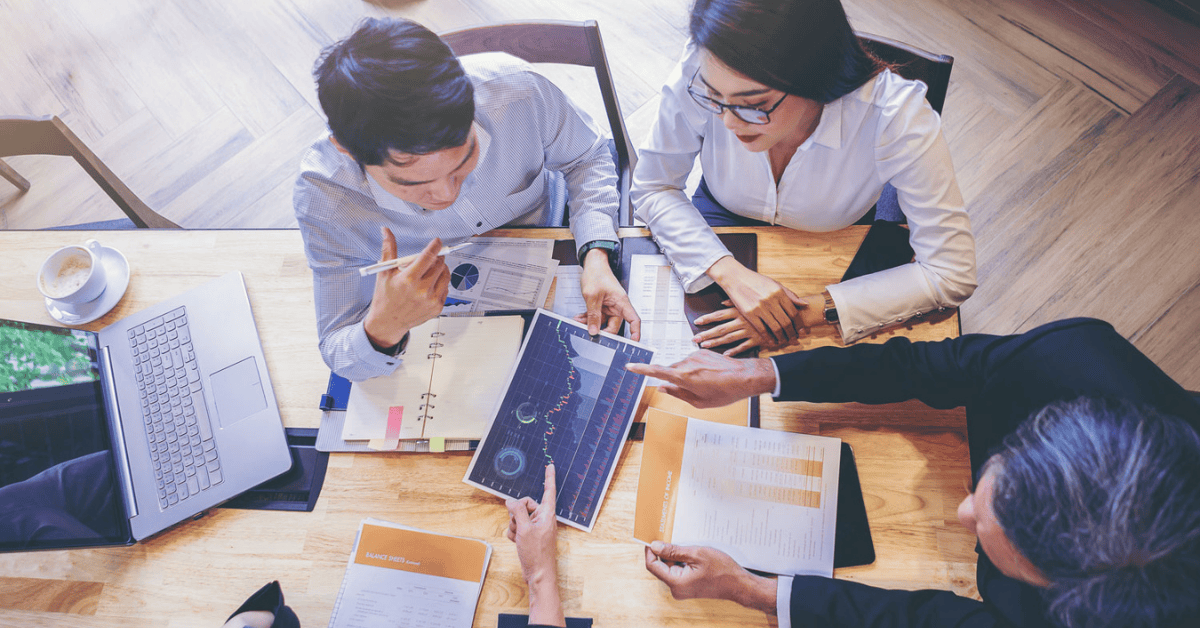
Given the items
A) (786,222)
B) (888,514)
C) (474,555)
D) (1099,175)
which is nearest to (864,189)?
(786,222)

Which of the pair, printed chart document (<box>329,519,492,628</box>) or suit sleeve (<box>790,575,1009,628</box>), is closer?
suit sleeve (<box>790,575,1009,628</box>)

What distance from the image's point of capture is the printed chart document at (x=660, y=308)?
120 centimetres

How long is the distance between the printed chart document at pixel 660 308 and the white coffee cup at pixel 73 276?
1096 millimetres

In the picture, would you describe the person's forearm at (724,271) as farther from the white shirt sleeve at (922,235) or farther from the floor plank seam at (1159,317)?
the floor plank seam at (1159,317)

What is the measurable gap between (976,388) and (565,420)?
0.70 m

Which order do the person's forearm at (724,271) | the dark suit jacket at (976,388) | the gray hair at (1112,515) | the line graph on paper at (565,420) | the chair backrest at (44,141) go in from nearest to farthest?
the gray hair at (1112,515) → the dark suit jacket at (976,388) → the line graph on paper at (565,420) → the person's forearm at (724,271) → the chair backrest at (44,141)

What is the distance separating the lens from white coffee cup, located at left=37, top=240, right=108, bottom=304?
1.26 metres

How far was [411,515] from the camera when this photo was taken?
113 cm

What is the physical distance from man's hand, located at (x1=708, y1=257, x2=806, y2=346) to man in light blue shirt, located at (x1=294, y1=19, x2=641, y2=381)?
0.63 feet

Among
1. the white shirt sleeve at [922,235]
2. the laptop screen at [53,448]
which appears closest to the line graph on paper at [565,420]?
the white shirt sleeve at [922,235]

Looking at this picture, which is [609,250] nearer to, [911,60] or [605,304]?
[605,304]


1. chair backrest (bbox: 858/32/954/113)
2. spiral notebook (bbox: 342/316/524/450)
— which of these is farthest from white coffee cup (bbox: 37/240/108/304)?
chair backrest (bbox: 858/32/954/113)

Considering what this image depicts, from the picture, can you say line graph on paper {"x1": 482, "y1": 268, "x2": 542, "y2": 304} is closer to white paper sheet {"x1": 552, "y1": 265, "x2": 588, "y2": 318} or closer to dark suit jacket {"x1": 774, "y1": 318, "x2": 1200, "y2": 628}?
white paper sheet {"x1": 552, "y1": 265, "x2": 588, "y2": 318}

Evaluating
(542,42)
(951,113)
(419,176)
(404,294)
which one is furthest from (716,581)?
(951,113)
